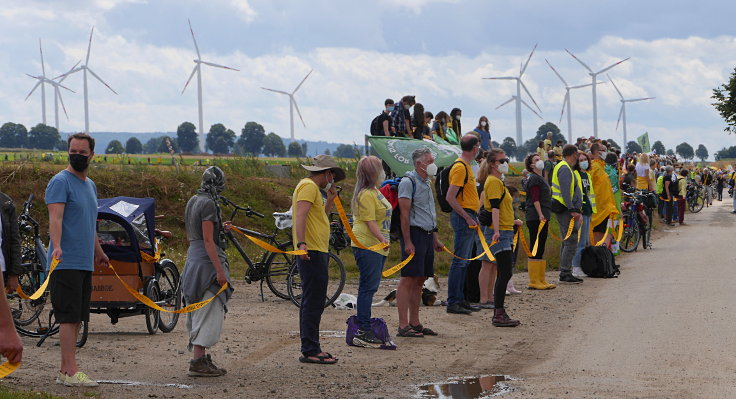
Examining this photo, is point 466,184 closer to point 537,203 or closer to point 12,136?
point 537,203

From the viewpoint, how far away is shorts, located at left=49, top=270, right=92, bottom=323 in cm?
804

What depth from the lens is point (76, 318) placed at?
26.7 ft

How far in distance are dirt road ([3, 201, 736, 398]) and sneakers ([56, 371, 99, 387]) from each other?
0.08 metres

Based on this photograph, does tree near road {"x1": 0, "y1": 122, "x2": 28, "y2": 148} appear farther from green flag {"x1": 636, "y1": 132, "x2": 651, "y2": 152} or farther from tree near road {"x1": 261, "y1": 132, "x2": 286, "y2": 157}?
green flag {"x1": 636, "y1": 132, "x2": 651, "y2": 152}

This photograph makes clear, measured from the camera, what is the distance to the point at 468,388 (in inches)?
315

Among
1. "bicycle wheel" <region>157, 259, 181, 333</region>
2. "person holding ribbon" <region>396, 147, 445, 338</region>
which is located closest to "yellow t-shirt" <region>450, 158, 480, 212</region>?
"person holding ribbon" <region>396, 147, 445, 338</region>

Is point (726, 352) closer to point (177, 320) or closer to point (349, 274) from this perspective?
point (177, 320)

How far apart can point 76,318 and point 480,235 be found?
18.0ft

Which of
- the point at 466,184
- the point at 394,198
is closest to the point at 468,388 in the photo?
the point at 394,198

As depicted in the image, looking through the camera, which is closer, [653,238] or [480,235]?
[480,235]

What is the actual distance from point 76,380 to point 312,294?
2.09m

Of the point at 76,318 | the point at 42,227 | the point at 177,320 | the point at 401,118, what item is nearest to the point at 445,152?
the point at 401,118

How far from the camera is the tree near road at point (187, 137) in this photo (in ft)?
493

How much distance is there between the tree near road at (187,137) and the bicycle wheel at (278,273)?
454 feet
